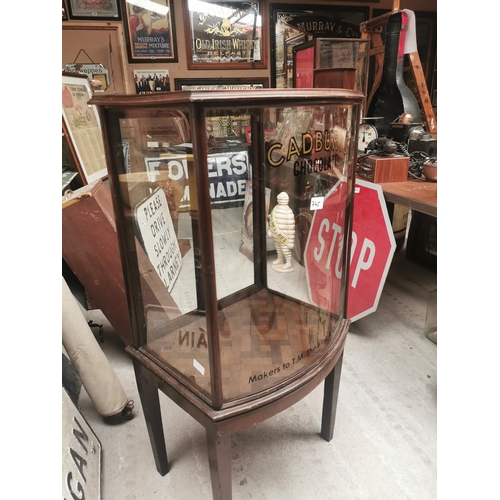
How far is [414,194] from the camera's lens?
4.59 ft

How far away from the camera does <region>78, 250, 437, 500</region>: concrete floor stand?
101 centimetres

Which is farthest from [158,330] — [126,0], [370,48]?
[126,0]

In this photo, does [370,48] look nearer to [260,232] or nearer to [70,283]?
[260,232]

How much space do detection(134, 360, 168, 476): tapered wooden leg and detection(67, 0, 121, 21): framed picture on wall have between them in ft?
9.23

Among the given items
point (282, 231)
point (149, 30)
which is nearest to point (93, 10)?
point (149, 30)

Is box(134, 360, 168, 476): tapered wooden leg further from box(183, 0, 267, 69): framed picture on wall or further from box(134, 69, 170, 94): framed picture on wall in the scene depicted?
box(183, 0, 267, 69): framed picture on wall

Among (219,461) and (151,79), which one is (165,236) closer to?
(219,461)

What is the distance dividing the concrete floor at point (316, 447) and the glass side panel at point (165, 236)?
1.47 ft

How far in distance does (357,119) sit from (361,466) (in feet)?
3.09

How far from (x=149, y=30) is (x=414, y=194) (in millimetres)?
2448

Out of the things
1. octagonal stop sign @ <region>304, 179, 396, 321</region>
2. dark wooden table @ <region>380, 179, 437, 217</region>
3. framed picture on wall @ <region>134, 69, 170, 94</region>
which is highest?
framed picture on wall @ <region>134, 69, 170, 94</region>

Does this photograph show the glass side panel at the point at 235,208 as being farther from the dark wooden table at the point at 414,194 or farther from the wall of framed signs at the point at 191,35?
the wall of framed signs at the point at 191,35

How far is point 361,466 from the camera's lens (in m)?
1.06

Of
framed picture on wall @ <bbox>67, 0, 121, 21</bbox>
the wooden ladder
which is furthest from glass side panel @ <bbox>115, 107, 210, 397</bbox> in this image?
framed picture on wall @ <bbox>67, 0, 121, 21</bbox>
